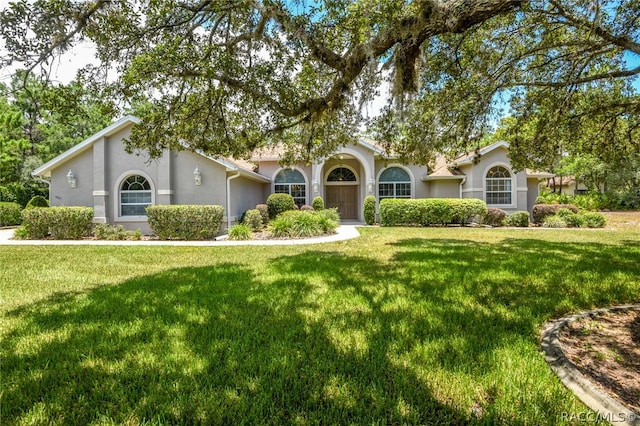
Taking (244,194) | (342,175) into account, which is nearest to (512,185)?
(342,175)

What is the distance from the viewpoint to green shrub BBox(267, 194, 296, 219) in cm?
1847

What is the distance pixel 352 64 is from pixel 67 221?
550 inches

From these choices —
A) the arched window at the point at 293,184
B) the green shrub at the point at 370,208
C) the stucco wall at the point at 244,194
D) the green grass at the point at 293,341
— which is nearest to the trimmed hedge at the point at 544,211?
the green shrub at the point at 370,208

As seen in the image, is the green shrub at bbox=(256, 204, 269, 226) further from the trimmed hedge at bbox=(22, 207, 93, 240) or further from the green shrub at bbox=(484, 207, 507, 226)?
the green shrub at bbox=(484, 207, 507, 226)

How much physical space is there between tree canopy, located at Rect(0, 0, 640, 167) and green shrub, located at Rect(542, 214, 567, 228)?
7494mm

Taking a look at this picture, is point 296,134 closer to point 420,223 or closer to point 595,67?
point 595,67

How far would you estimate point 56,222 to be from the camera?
13641 mm

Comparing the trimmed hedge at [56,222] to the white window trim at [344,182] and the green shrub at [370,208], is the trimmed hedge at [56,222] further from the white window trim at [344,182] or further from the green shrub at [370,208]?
the green shrub at [370,208]

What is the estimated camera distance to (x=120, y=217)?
15.1 m

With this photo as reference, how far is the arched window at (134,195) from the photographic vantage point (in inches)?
600

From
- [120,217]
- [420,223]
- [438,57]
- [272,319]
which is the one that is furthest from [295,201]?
[272,319]

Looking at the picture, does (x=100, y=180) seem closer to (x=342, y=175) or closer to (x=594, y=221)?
(x=342, y=175)

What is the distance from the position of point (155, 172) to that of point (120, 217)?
8.70 ft

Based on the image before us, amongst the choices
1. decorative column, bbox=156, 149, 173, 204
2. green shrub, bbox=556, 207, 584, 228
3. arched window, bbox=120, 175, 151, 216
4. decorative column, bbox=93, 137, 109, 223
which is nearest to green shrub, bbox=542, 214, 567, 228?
green shrub, bbox=556, 207, 584, 228
